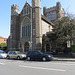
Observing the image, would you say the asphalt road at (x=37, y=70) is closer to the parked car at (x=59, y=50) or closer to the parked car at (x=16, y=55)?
the parked car at (x=16, y=55)

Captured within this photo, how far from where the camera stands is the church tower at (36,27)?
24297 mm

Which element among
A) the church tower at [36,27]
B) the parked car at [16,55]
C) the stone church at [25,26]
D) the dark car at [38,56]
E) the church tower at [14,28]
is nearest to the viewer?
the dark car at [38,56]

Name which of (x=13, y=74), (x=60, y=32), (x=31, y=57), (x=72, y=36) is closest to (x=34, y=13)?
(x=60, y=32)

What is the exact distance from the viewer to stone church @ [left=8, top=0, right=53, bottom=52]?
1005 inches

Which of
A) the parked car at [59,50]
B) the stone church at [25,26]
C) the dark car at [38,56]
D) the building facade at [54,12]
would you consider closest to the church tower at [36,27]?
the stone church at [25,26]

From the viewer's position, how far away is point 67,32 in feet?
63.9

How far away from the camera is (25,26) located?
1120 inches

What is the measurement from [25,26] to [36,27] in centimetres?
478

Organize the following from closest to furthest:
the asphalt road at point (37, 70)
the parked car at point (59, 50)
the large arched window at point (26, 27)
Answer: the asphalt road at point (37, 70) < the parked car at point (59, 50) < the large arched window at point (26, 27)

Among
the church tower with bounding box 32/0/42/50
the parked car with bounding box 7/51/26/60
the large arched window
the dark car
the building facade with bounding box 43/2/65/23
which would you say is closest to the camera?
the dark car

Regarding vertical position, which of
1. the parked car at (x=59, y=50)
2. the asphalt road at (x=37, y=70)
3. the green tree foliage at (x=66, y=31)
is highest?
the green tree foliage at (x=66, y=31)

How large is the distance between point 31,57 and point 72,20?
38.9 ft

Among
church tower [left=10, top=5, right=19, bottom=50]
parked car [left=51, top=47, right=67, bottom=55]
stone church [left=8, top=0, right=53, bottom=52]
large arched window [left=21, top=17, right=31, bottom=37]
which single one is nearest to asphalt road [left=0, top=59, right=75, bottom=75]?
parked car [left=51, top=47, right=67, bottom=55]

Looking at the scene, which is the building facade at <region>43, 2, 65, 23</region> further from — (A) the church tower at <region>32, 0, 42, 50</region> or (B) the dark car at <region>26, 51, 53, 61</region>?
(B) the dark car at <region>26, 51, 53, 61</region>
